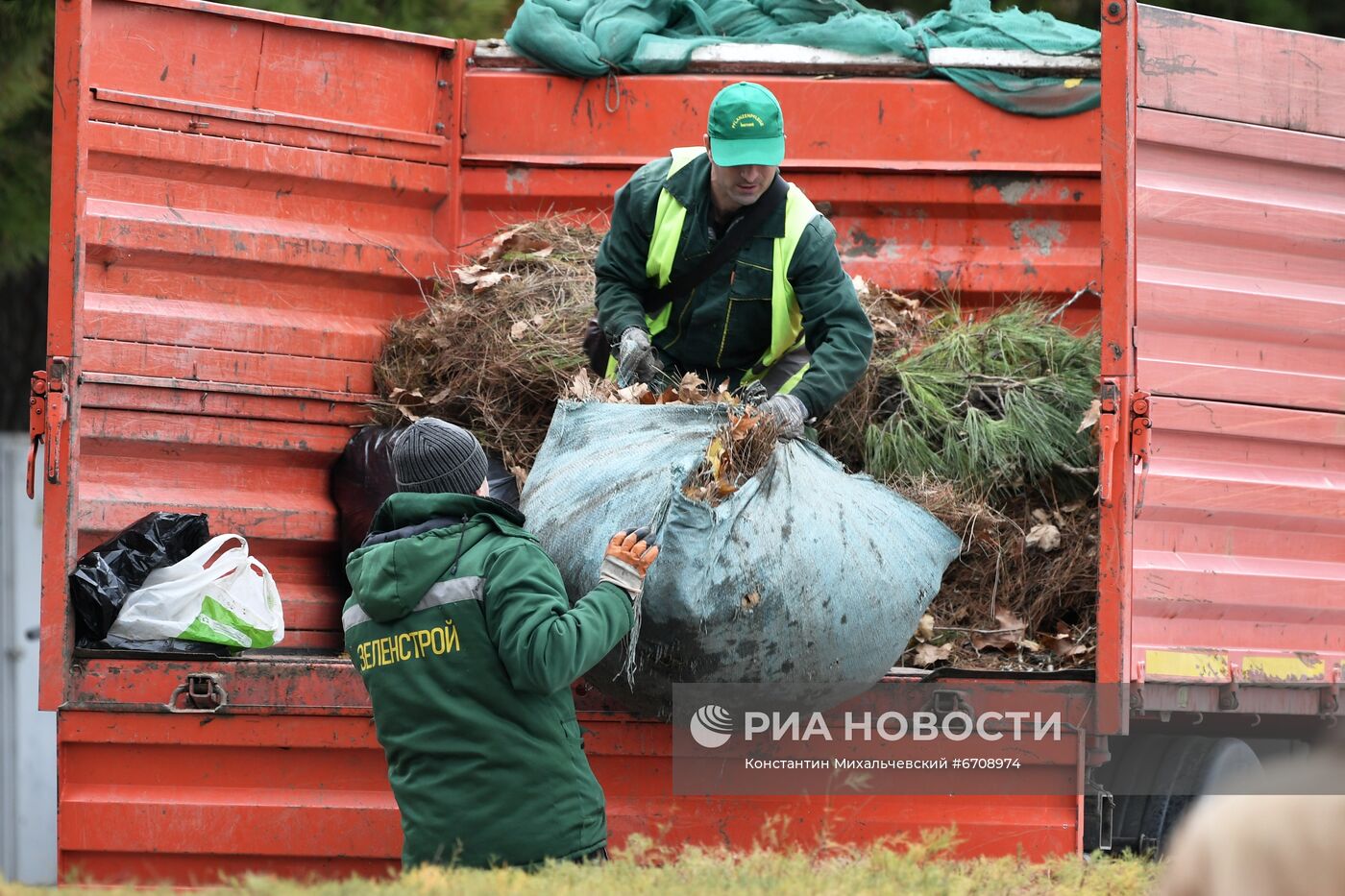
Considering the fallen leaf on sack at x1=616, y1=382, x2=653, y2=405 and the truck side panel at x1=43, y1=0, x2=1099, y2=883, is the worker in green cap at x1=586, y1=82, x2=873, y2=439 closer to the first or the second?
the fallen leaf on sack at x1=616, y1=382, x2=653, y2=405

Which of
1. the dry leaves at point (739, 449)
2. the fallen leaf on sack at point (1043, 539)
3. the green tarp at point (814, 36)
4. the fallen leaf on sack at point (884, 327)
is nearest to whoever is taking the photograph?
the dry leaves at point (739, 449)

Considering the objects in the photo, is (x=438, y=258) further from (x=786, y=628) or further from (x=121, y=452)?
(x=786, y=628)

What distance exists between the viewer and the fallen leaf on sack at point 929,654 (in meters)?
4.46

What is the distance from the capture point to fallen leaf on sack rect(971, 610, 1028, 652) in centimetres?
461

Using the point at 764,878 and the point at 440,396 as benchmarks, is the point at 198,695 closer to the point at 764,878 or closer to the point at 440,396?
the point at 440,396

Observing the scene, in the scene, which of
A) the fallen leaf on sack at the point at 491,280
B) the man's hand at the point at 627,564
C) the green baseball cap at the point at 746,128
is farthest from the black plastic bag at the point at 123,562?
the green baseball cap at the point at 746,128

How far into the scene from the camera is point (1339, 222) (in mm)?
4516

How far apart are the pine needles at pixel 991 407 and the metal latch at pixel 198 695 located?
79.5 inches

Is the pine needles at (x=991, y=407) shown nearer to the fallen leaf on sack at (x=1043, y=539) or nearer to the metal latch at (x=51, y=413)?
the fallen leaf on sack at (x=1043, y=539)

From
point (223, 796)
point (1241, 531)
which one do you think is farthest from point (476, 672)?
point (1241, 531)

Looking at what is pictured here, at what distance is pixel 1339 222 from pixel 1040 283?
1077 millimetres

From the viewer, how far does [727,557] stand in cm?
358

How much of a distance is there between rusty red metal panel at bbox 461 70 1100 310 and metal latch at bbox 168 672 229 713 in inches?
85.0

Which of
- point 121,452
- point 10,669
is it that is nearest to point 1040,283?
point 121,452
